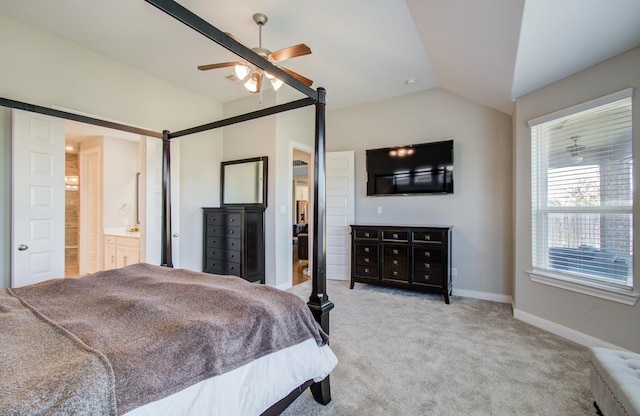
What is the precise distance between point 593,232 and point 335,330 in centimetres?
242

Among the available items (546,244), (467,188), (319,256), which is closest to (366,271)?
(467,188)

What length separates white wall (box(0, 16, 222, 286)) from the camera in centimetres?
259

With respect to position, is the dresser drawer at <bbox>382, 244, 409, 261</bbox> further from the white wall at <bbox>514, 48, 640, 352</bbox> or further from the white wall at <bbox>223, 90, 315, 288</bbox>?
the white wall at <bbox>223, 90, 315, 288</bbox>

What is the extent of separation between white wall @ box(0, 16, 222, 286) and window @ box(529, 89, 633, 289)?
13.7 ft

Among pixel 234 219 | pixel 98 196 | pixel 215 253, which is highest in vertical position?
pixel 98 196

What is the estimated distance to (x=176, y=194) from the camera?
384 centimetres

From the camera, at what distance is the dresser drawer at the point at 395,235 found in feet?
12.6

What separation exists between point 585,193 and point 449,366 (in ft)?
6.32

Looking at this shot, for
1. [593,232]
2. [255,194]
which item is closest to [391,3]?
Result: [593,232]

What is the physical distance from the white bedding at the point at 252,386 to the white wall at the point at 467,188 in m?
2.98

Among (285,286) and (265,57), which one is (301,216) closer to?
(285,286)

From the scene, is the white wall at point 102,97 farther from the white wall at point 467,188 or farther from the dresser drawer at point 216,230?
the white wall at point 467,188

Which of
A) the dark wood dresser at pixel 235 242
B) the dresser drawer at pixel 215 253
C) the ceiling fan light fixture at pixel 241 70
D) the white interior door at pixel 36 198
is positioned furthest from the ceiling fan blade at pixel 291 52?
the dresser drawer at pixel 215 253

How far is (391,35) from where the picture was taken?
282 centimetres
